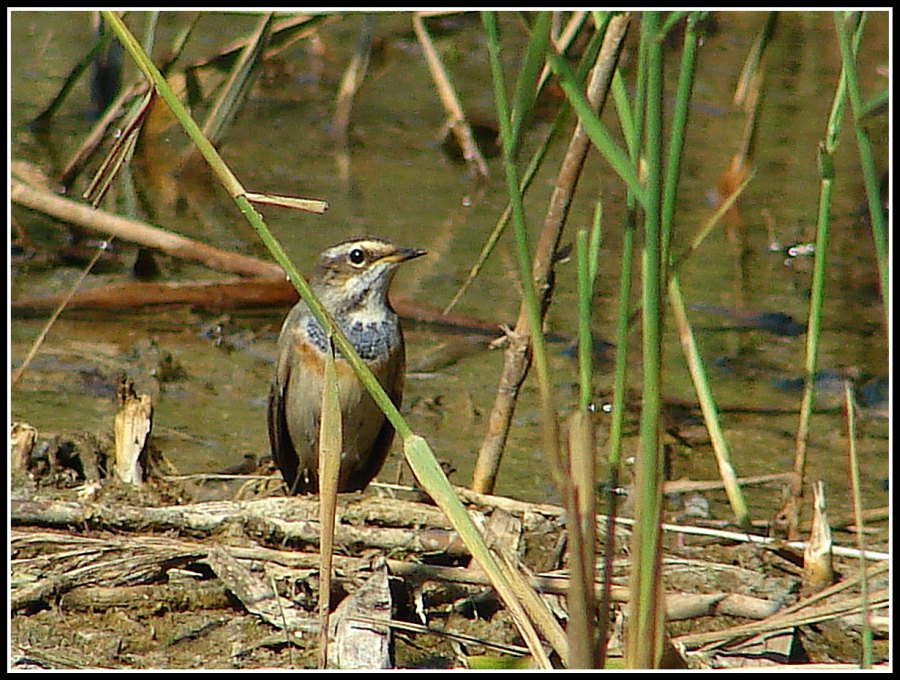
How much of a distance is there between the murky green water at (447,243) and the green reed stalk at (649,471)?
0.75m

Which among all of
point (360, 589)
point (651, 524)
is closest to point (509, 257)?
point (360, 589)

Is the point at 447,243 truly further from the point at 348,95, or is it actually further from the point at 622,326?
the point at 622,326

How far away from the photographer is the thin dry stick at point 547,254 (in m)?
4.00

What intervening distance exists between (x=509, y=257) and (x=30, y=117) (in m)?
3.37

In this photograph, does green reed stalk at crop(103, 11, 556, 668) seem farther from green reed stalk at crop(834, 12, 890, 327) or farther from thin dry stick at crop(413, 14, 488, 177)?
thin dry stick at crop(413, 14, 488, 177)

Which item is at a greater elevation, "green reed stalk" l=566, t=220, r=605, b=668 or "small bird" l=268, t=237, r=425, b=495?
"small bird" l=268, t=237, r=425, b=495

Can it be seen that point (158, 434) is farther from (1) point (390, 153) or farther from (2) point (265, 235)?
(1) point (390, 153)

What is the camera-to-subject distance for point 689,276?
306 inches

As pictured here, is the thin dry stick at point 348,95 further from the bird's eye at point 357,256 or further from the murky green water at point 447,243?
the bird's eye at point 357,256

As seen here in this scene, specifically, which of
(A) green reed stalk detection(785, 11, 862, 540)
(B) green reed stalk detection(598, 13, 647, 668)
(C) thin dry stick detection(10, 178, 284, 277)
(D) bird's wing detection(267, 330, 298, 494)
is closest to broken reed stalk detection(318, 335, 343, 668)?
(B) green reed stalk detection(598, 13, 647, 668)

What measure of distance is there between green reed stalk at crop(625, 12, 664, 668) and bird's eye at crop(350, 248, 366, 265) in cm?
245

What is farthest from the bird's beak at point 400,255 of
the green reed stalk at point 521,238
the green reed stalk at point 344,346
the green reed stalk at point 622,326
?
the green reed stalk at point 344,346

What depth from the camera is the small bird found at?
5059 mm

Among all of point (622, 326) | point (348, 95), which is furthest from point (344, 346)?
point (348, 95)
